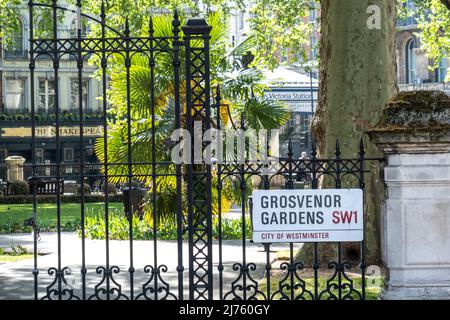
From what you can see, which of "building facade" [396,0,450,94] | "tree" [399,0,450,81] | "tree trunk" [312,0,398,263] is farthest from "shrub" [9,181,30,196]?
"tree trunk" [312,0,398,263]

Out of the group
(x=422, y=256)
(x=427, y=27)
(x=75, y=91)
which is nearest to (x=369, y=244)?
(x=422, y=256)

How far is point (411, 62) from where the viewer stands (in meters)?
54.0

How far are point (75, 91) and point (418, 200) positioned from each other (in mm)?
44605

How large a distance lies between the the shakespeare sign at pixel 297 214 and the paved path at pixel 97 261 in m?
2.00

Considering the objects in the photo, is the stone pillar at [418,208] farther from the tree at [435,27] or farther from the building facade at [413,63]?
the building facade at [413,63]

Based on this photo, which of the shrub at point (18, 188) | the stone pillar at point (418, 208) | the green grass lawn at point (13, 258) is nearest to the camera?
the stone pillar at point (418, 208)

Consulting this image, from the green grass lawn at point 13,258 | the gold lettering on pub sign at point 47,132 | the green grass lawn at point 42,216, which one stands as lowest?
the green grass lawn at point 13,258

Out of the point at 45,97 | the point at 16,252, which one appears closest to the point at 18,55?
the point at 45,97

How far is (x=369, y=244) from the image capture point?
496 inches

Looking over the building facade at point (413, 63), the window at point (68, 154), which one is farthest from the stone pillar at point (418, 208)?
the window at point (68, 154)

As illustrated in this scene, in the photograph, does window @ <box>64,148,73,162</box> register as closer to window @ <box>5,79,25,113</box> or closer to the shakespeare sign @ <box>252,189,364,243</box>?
window @ <box>5,79,25,113</box>

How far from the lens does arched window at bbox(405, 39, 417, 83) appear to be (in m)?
53.7

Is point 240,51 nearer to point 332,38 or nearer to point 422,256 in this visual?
point 332,38

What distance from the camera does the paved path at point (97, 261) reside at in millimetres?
11391
